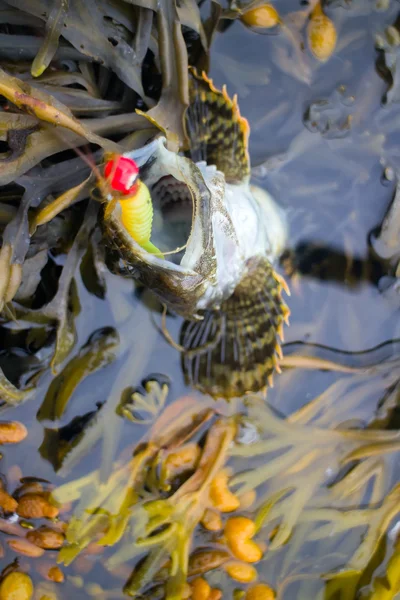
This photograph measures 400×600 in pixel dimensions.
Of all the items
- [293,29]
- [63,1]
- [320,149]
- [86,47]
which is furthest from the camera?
[320,149]

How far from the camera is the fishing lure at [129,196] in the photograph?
→ 1378 millimetres

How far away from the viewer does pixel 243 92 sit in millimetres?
2422

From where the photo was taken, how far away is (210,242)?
162cm

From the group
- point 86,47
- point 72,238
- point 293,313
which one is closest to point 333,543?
point 293,313

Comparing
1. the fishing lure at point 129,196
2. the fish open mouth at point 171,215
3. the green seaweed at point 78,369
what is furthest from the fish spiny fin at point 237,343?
the fishing lure at point 129,196

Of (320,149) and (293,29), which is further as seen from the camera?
(320,149)

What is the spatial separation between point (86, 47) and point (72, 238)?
0.81 metres

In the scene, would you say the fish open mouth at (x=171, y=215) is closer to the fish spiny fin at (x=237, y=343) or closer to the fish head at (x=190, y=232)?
the fish head at (x=190, y=232)

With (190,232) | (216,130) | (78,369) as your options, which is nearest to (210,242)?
(190,232)

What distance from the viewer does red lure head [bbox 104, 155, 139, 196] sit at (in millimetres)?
1374

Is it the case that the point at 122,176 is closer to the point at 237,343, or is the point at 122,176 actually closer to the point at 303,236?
the point at 237,343

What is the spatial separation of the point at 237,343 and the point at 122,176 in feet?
4.38

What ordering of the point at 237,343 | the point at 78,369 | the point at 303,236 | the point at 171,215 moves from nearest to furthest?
the point at 171,215 → the point at 78,369 → the point at 237,343 → the point at 303,236

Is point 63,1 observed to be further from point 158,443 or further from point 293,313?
point 158,443
